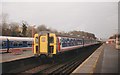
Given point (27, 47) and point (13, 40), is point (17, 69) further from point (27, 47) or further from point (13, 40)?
point (27, 47)

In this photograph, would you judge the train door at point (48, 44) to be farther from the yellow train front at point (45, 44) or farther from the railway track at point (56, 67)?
the railway track at point (56, 67)

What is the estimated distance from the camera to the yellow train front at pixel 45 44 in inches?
826

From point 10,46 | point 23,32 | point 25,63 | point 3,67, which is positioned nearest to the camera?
point 3,67

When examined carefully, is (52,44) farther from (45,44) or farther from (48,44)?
(45,44)

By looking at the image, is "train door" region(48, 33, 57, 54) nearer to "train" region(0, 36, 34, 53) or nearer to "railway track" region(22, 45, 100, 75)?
"railway track" region(22, 45, 100, 75)

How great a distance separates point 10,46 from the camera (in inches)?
1451

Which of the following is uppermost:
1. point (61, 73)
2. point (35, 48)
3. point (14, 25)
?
point (14, 25)

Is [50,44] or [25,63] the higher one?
[50,44]

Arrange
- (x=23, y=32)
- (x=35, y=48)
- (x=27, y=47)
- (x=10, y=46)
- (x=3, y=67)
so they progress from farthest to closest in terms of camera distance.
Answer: (x=23, y=32) → (x=27, y=47) → (x=10, y=46) → (x=35, y=48) → (x=3, y=67)

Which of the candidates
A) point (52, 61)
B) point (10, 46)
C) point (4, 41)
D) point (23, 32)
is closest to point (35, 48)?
point (52, 61)

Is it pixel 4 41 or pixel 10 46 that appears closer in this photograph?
pixel 4 41

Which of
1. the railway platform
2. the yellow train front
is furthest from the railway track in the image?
the yellow train front

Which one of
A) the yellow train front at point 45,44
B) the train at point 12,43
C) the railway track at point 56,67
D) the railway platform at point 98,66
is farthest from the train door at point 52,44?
the train at point 12,43

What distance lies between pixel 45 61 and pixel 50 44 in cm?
256
